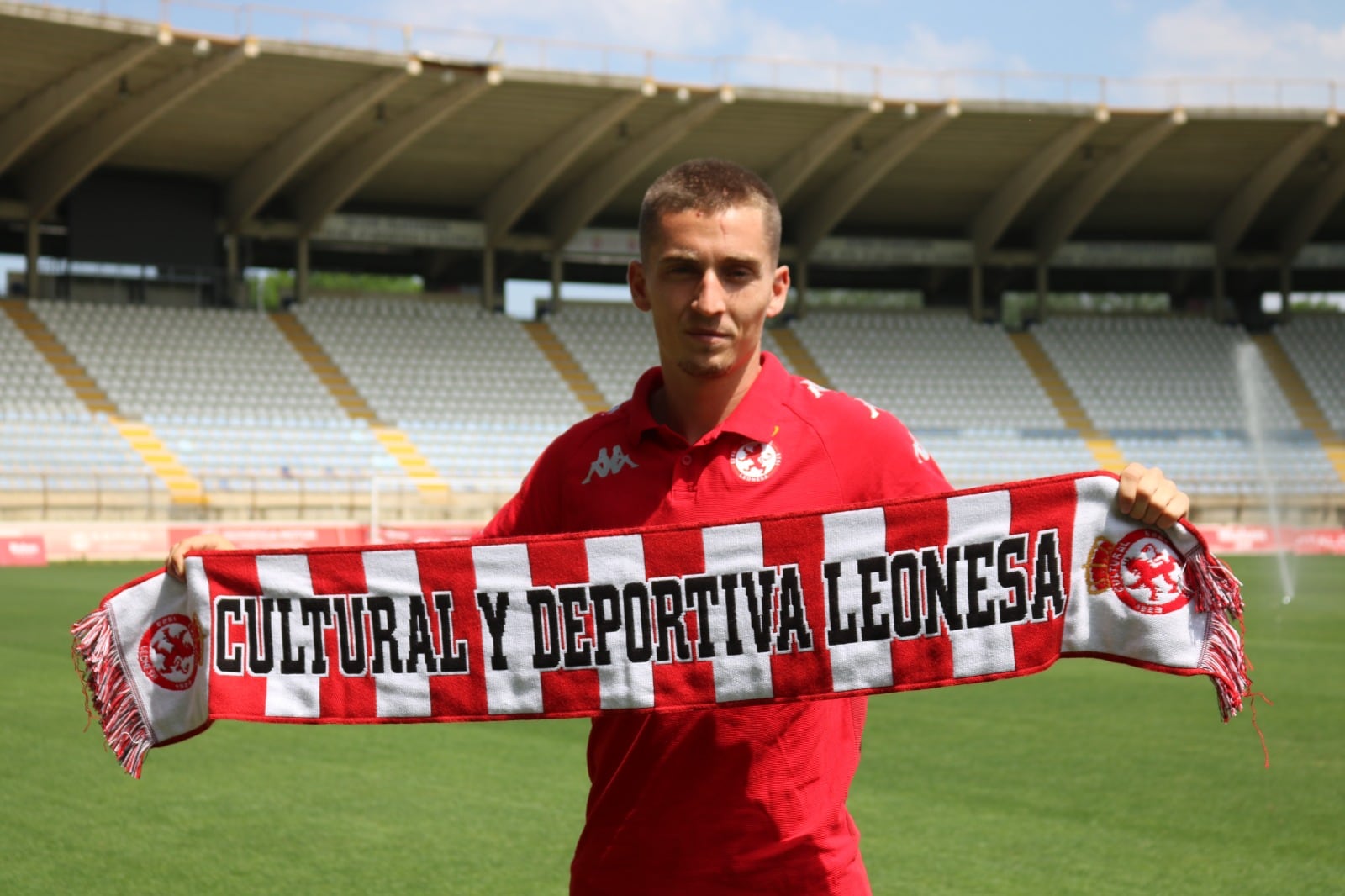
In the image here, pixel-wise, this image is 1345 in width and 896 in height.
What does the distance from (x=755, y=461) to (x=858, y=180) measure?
3292cm

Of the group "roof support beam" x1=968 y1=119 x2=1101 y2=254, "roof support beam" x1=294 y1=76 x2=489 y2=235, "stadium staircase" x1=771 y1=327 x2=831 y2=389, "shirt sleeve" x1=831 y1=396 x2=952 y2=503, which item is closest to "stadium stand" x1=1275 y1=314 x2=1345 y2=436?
"roof support beam" x1=968 y1=119 x2=1101 y2=254

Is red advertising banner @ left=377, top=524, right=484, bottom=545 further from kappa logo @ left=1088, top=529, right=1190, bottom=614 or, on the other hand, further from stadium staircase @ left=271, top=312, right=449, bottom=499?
kappa logo @ left=1088, top=529, right=1190, bottom=614

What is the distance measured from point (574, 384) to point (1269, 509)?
1750 cm

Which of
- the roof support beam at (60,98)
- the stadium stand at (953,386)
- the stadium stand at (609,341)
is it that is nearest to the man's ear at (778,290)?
the roof support beam at (60,98)

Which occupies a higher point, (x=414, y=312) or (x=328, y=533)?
(x=414, y=312)

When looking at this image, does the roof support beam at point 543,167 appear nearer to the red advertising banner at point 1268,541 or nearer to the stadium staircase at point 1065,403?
the stadium staircase at point 1065,403

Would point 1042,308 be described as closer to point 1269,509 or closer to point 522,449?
point 1269,509

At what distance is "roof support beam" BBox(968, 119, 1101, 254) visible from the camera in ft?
107

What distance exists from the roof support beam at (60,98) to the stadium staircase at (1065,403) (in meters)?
23.2

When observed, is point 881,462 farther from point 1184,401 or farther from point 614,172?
point 1184,401

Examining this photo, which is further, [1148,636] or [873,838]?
[873,838]

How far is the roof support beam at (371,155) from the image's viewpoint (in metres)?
28.8

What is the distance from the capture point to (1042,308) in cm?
3997

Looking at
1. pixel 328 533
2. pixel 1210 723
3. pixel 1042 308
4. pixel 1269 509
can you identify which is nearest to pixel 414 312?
pixel 328 533
